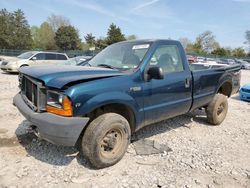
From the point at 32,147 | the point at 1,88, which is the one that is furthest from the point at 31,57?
the point at 32,147

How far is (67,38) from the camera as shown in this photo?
55125mm

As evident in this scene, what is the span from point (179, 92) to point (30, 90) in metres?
2.58

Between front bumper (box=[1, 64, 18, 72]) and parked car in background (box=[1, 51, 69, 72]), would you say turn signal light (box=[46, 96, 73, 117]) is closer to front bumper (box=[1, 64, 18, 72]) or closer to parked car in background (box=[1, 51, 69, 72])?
parked car in background (box=[1, 51, 69, 72])

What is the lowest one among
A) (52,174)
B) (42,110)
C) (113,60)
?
(52,174)

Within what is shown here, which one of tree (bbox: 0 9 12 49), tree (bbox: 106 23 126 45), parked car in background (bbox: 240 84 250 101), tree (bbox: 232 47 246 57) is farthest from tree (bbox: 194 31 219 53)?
parked car in background (bbox: 240 84 250 101)

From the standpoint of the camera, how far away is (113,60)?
438cm

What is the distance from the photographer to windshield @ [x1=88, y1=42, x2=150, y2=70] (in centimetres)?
404

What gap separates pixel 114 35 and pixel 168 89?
51.9m

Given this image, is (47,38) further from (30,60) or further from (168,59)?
(168,59)

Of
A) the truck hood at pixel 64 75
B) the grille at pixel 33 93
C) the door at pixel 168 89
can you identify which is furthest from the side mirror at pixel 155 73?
the grille at pixel 33 93

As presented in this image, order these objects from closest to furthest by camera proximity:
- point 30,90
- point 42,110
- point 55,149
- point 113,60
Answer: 1. point 42,110
2. point 30,90
3. point 55,149
4. point 113,60

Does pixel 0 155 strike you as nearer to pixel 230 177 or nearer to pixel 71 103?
pixel 71 103

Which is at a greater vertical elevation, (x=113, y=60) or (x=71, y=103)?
(x=113, y=60)

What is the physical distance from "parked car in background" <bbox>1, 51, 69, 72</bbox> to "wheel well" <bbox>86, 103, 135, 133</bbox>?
449 inches
